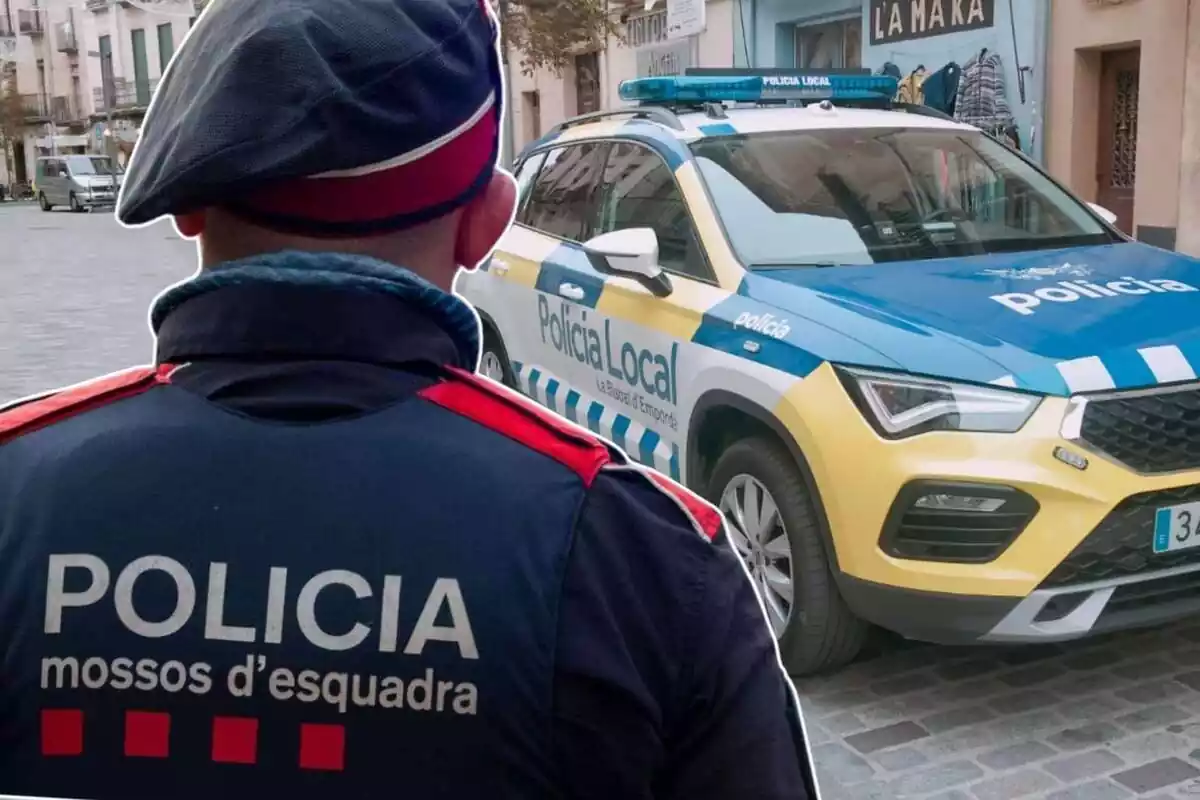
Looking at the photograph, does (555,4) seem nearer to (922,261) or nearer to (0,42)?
(922,261)

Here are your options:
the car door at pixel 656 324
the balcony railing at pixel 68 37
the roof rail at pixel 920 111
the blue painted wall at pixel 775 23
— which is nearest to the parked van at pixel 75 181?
the balcony railing at pixel 68 37

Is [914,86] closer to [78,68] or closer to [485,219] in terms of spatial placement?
[485,219]

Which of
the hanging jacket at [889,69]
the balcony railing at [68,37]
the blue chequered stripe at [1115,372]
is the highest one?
the balcony railing at [68,37]

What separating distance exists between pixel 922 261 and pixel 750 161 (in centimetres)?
80

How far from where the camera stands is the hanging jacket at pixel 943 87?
13.4 metres

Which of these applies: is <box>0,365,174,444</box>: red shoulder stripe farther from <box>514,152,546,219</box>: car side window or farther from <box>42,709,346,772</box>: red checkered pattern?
<box>514,152,546,219</box>: car side window

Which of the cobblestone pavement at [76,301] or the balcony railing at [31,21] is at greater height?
the balcony railing at [31,21]

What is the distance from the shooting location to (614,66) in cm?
2177

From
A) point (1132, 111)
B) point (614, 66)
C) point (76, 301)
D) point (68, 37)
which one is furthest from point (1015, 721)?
point (68, 37)

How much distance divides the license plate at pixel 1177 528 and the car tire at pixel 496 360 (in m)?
3.12

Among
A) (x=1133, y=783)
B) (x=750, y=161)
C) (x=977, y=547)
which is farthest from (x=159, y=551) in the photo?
(x=750, y=161)

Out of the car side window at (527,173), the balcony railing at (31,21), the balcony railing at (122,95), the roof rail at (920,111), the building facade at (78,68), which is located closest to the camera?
the roof rail at (920,111)

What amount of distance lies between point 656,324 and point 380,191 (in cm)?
349

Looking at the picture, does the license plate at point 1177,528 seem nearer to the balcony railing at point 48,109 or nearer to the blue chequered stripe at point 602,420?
the blue chequered stripe at point 602,420
